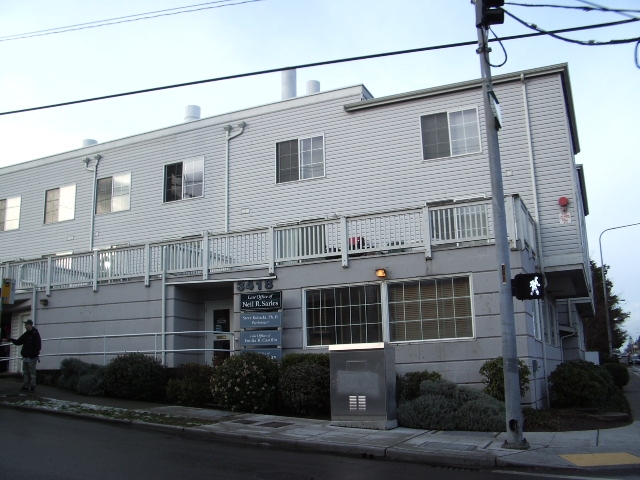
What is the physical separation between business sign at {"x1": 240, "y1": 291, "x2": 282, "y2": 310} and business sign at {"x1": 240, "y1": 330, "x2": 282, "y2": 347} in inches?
22.9

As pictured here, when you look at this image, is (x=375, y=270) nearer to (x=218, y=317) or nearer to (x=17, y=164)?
(x=218, y=317)

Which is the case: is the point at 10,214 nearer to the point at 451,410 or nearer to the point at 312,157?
the point at 312,157

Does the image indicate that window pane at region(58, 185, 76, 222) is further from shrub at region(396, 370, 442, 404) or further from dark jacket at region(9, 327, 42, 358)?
shrub at region(396, 370, 442, 404)

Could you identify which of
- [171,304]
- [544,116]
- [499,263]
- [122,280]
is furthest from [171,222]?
[499,263]

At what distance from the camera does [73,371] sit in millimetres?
16109

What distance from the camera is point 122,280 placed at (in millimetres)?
17484

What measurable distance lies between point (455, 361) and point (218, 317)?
278 inches

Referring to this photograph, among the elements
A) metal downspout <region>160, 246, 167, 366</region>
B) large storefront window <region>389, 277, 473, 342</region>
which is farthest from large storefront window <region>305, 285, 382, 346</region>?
metal downspout <region>160, 246, 167, 366</region>

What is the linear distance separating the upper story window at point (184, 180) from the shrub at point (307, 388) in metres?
10.1

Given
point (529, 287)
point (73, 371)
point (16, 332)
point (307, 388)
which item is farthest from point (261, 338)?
point (16, 332)

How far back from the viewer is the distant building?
13.6 meters

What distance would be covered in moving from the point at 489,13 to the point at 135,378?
35.3 ft

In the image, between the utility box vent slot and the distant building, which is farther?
the distant building

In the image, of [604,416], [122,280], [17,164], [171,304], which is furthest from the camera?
[17,164]
